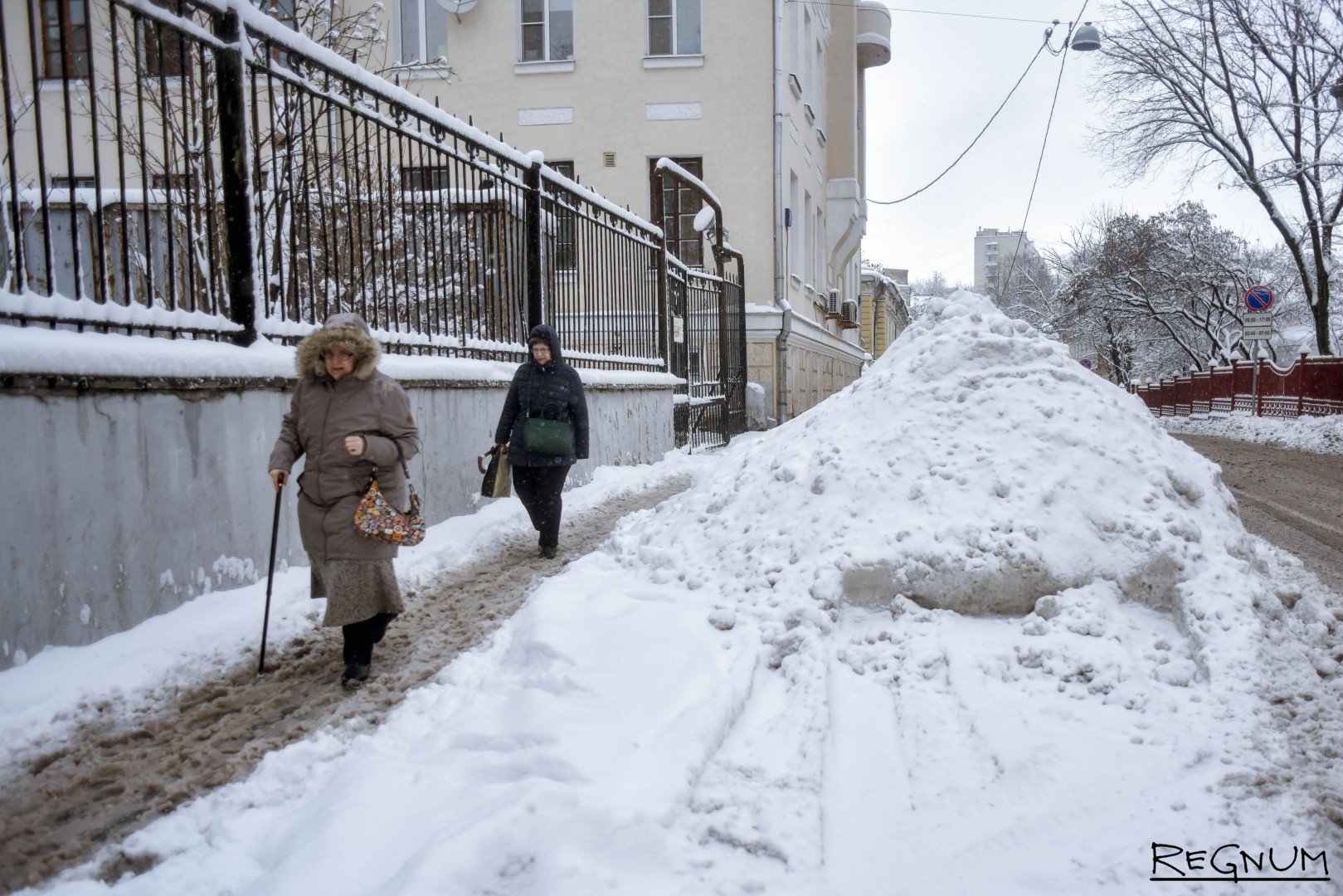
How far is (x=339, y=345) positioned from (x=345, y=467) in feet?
1.63

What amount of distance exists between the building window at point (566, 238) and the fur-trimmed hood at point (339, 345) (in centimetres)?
494

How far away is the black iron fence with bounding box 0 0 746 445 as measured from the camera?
4.04 metres

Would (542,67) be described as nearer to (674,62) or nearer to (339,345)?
(674,62)

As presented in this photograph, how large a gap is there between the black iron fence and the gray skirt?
140cm

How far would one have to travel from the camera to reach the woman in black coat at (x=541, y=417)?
258 inches

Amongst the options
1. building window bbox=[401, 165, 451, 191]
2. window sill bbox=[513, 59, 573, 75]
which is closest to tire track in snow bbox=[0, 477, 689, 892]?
building window bbox=[401, 165, 451, 191]

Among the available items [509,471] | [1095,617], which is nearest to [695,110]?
[509,471]

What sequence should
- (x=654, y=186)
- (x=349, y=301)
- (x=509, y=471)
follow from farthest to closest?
1. (x=654, y=186)
2. (x=509, y=471)
3. (x=349, y=301)

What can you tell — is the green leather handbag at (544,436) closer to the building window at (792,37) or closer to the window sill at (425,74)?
the window sill at (425,74)

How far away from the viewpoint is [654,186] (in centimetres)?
1312

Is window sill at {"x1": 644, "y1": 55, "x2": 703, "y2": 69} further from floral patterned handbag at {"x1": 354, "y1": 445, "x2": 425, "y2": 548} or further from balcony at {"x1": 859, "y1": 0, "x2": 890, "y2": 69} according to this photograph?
floral patterned handbag at {"x1": 354, "y1": 445, "x2": 425, "y2": 548}

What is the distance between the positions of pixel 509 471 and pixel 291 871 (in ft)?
14.5

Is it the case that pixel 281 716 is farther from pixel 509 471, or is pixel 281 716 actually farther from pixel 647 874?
pixel 509 471

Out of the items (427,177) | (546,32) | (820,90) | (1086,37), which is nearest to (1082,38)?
(1086,37)
